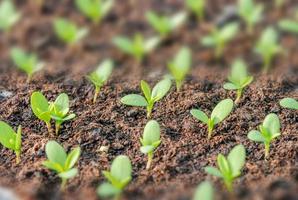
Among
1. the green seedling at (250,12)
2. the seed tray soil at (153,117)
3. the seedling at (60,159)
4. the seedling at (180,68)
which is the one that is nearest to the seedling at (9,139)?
the seed tray soil at (153,117)

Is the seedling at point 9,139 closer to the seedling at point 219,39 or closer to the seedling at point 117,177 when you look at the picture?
the seedling at point 117,177

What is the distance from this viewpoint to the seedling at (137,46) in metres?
3.41

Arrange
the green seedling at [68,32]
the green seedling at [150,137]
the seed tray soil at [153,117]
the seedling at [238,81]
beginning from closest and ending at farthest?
the seed tray soil at [153,117] < the green seedling at [150,137] < the seedling at [238,81] < the green seedling at [68,32]

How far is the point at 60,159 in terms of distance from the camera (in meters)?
2.26

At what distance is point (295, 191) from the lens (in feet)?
6.77

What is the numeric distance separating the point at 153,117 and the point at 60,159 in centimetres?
55

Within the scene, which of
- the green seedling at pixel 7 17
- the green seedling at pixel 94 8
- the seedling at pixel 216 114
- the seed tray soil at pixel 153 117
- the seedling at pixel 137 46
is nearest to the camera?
the seed tray soil at pixel 153 117

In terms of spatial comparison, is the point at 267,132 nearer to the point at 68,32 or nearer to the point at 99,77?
the point at 99,77

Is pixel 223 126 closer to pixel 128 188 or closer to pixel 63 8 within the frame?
pixel 128 188

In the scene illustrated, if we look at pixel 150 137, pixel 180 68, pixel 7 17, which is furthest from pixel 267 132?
pixel 7 17

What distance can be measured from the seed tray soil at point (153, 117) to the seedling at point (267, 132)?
68mm

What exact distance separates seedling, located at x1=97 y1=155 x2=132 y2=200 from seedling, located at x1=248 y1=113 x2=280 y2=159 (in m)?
0.50

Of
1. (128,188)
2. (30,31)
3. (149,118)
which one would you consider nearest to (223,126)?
(149,118)

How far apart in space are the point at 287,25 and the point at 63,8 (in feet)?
4.73
